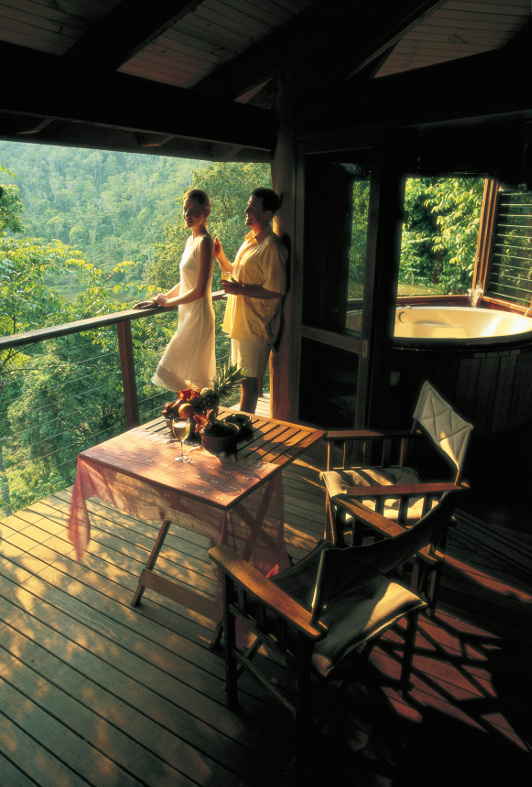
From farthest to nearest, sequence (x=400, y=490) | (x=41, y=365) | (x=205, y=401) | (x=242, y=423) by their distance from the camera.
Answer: (x=41, y=365), (x=242, y=423), (x=205, y=401), (x=400, y=490)

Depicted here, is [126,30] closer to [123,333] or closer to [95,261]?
[123,333]

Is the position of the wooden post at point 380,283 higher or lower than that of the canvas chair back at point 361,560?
higher

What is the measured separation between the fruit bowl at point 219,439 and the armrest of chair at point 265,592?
0.58m

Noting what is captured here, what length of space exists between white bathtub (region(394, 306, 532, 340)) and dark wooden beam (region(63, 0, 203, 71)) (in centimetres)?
361

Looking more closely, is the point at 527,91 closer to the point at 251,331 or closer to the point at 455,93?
the point at 455,93

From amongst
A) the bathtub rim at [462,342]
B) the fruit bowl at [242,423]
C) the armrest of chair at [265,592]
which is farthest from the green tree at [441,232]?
the armrest of chair at [265,592]

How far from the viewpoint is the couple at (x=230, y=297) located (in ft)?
11.0

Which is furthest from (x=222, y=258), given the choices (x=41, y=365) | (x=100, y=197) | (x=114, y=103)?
(x=100, y=197)

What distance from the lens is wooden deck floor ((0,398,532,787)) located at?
1.69 m

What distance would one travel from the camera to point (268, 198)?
3445mm

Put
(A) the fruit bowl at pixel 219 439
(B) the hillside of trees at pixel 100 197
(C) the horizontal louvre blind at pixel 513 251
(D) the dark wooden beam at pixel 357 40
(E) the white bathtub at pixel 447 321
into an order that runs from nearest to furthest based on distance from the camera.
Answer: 1. (A) the fruit bowl at pixel 219 439
2. (D) the dark wooden beam at pixel 357 40
3. (C) the horizontal louvre blind at pixel 513 251
4. (E) the white bathtub at pixel 447 321
5. (B) the hillside of trees at pixel 100 197

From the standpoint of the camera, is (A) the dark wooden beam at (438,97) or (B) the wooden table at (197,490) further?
(A) the dark wooden beam at (438,97)

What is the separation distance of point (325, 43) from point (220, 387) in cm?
231

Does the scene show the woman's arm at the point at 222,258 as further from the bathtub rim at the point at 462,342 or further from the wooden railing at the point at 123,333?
the bathtub rim at the point at 462,342
